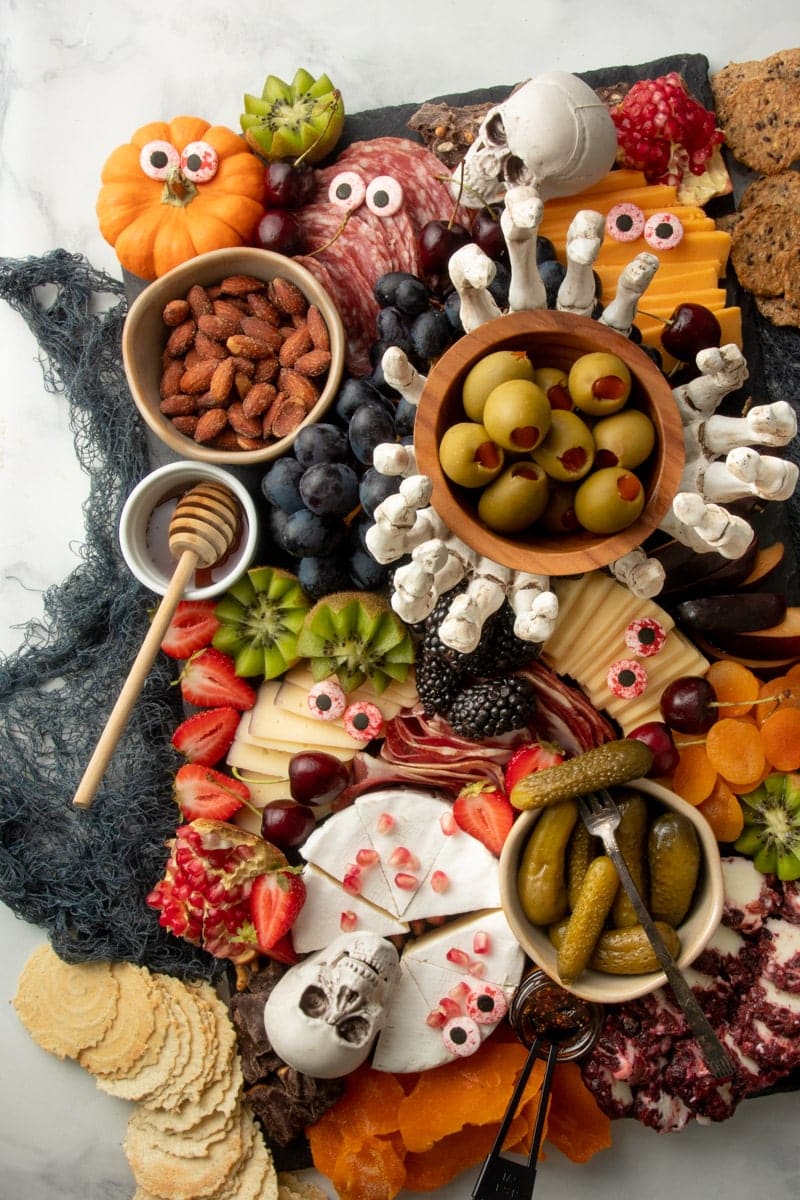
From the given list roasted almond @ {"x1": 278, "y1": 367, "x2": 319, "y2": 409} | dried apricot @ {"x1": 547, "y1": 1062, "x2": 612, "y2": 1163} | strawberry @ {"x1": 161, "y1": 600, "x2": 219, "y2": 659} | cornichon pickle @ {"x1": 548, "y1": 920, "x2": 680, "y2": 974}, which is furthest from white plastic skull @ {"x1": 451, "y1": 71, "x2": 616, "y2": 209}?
dried apricot @ {"x1": 547, "y1": 1062, "x2": 612, "y2": 1163}

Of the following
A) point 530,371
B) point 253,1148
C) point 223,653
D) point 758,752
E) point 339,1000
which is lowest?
point 253,1148

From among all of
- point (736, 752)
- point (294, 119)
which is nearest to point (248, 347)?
point (294, 119)

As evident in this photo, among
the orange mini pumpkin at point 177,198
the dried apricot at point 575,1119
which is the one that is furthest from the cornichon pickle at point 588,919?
the orange mini pumpkin at point 177,198

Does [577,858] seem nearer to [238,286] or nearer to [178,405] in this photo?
[178,405]

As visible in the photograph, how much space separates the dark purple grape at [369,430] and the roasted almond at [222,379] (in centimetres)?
25

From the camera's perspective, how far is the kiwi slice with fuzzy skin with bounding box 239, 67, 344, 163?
1938 millimetres

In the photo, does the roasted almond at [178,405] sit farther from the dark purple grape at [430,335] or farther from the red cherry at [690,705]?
the red cherry at [690,705]

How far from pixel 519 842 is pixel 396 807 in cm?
26

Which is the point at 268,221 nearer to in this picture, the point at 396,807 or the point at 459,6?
the point at 459,6

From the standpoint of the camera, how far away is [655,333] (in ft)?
6.15

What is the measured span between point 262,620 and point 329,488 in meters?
0.33

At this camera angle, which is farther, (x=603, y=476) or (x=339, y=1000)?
(x=339, y=1000)

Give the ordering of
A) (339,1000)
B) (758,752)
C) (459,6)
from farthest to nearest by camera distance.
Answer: (459,6), (758,752), (339,1000)

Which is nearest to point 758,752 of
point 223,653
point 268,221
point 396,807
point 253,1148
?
point 396,807
